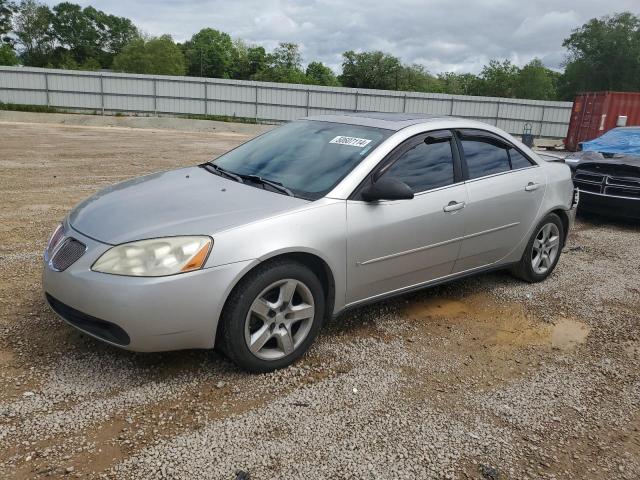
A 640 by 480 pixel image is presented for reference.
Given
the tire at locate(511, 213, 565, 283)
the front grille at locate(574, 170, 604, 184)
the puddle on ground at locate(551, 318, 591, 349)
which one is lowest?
the puddle on ground at locate(551, 318, 591, 349)

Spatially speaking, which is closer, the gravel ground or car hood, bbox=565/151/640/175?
the gravel ground

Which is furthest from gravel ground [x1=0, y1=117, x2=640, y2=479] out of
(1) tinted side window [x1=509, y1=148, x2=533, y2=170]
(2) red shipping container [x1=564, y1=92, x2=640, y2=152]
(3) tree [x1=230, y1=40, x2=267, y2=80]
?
(3) tree [x1=230, y1=40, x2=267, y2=80]

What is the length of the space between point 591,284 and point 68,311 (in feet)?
15.4

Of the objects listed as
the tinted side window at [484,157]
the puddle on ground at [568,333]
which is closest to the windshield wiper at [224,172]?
the tinted side window at [484,157]

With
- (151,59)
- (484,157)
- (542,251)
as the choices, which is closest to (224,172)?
(484,157)

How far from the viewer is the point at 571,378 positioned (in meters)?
3.42

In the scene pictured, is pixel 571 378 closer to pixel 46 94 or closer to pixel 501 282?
pixel 501 282

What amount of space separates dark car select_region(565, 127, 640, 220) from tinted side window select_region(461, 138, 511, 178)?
3.92 meters

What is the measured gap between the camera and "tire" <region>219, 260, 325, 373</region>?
295 cm

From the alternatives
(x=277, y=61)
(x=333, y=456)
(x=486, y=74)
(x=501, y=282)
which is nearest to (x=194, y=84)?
(x=501, y=282)

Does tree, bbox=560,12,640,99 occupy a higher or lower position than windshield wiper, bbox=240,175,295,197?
Result: higher

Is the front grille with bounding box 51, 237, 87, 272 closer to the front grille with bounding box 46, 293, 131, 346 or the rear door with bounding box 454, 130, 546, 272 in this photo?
the front grille with bounding box 46, 293, 131, 346

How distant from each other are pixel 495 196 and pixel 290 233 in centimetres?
205

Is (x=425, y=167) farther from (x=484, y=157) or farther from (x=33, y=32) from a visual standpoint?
(x=33, y=32)
